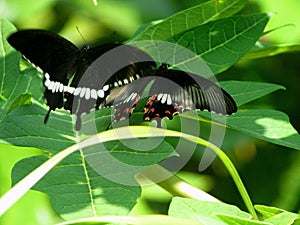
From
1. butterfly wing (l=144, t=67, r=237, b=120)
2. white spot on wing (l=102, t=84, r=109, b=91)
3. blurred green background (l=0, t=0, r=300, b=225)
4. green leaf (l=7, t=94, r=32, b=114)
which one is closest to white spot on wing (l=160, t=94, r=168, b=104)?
butterfly wing (l=144, t=67, r=237, b=120)

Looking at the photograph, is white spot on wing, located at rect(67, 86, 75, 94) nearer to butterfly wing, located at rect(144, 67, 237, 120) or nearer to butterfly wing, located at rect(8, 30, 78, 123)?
butterfly wing, located at rect(8, 30, 78, 123)

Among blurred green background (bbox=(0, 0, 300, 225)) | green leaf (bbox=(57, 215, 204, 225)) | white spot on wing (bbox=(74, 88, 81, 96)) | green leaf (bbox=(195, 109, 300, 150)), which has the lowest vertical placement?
blurred green background (bbox=(0, 0, 300, 225))

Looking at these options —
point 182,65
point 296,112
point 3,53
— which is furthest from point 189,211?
point 296,112

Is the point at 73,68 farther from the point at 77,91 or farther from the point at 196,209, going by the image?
the point at 196,209

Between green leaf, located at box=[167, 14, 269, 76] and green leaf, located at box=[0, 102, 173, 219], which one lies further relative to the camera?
green leaf, located at box=[167, 14, 269, 76]

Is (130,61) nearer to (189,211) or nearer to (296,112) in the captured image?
(189,211)

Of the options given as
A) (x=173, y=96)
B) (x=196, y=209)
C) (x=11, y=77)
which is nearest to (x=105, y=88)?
(x=173, y=96)
